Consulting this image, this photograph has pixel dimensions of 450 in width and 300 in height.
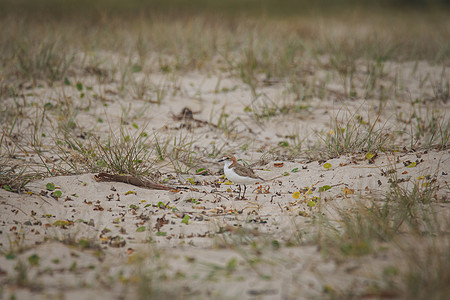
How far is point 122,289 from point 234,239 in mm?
848

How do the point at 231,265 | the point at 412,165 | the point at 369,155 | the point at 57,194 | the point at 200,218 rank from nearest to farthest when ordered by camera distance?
the point at 231,265 < the point at 200,218 < the point at 57,194 < the point at 412,165 < the point at 369,155

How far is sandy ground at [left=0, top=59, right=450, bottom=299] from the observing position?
2.28m

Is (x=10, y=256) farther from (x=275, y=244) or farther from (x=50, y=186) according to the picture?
(x=275, y=244)

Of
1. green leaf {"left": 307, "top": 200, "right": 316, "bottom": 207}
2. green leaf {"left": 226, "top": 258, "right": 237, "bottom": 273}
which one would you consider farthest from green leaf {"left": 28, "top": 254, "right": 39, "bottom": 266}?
green leaf {"left": 307, "top": 200, "right": 316, "bottom": 207}

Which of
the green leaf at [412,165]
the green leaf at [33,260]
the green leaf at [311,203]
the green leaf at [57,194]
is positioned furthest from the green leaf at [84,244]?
the green leaf at [412,165]

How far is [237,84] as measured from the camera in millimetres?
6949

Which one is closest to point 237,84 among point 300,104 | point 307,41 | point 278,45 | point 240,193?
point 300,104

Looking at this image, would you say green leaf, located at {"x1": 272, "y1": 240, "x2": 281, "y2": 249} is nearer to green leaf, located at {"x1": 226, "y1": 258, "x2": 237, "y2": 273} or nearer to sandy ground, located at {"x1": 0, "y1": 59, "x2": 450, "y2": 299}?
sandy ground, located at {"x1": 0, "y1": 59, "x2": 450, "y2": 299}

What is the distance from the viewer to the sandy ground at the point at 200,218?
2279 mm

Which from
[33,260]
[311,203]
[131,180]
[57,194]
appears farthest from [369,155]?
[33,260]

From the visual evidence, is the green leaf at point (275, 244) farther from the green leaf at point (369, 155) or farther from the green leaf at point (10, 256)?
the green leaf at point (369, 155)

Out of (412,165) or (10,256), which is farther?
(412,165)

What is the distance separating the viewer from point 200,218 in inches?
136

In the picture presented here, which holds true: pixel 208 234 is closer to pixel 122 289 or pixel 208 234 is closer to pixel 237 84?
pixel 122 289
